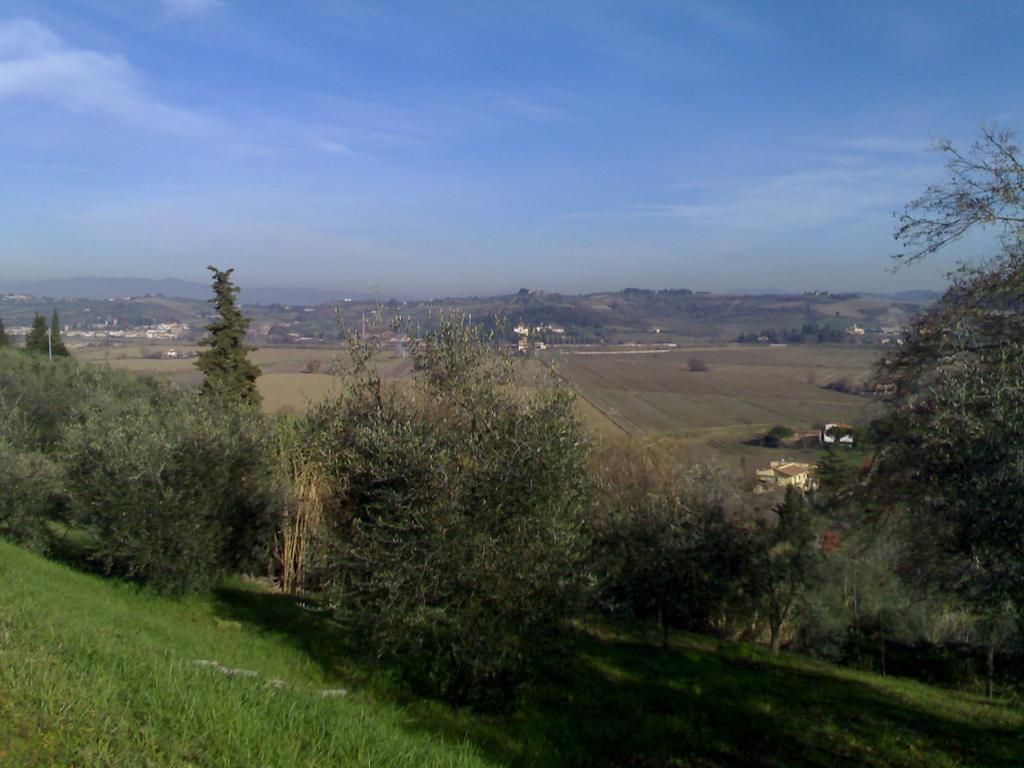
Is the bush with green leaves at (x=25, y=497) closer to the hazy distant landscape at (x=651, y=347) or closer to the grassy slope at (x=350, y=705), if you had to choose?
the grassy slope at (x=350, y=705)

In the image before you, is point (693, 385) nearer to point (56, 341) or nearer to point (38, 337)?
point (56, 341)

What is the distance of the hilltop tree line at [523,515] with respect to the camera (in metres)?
7.39

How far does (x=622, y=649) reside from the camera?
537 inches

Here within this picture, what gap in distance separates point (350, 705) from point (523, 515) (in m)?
2.58

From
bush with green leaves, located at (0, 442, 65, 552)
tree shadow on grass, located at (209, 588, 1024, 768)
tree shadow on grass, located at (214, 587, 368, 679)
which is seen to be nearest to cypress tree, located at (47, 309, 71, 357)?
bush with green leaves, located at (0, 442, 65, 552)

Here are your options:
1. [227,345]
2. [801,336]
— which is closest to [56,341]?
[227,345]

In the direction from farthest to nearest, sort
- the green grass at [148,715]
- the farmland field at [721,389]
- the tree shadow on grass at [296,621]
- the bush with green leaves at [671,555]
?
the farmland field at [721,389] → the bush with green leaves at [671,555] → the tree shadow on grass at [296,621] → the green grass at [148,715]

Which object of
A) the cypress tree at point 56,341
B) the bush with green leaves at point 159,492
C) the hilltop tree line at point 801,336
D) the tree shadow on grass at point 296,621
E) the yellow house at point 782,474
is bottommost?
the tree shadow on grass at point 296,621

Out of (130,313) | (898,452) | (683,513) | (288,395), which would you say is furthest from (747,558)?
(130,313)

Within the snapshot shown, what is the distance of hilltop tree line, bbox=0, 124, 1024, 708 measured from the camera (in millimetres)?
7387

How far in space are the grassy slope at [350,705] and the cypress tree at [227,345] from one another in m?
15.0

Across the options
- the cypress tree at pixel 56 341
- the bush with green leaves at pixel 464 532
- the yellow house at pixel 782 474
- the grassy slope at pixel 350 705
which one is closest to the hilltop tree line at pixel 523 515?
the bush with green leaves at pixel 464 532

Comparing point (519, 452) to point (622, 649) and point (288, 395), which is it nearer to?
point (622, 649)

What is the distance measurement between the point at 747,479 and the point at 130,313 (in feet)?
167
